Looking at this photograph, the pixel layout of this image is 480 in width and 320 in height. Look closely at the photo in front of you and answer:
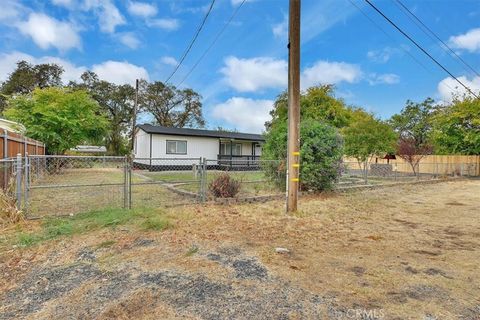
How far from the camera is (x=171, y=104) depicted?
37.1m

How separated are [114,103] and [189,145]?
57.1 feet

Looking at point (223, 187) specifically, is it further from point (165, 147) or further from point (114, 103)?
point (114, 103)

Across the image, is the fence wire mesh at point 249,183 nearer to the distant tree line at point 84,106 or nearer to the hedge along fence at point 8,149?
the hedge along fence at point 8,149

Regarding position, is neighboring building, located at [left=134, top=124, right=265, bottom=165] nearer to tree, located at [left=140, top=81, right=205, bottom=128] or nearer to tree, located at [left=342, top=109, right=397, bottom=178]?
tree, located at [left=342, top=109, right=397, bottom=178]

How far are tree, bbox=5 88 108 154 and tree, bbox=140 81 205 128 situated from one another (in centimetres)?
1740

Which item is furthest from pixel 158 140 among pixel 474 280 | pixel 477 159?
pixel 477 159

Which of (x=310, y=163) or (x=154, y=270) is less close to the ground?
(x=310, y=163)

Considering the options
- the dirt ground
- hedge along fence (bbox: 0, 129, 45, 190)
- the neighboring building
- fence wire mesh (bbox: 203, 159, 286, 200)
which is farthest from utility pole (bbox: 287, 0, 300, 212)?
the neighboring building

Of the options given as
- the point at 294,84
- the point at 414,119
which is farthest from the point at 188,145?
the point at 414,119

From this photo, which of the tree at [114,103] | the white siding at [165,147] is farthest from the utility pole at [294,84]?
the tree at [114,103]

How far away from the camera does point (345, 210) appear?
7.90 metres

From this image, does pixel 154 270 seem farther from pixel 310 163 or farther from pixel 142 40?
pixel 142 40

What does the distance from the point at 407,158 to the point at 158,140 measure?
55.5 ft

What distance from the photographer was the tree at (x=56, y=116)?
53.1ft
